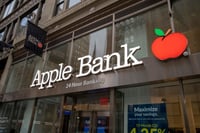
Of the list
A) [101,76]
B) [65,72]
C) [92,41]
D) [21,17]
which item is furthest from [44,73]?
[21,17]

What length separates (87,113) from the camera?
6422 millimetres

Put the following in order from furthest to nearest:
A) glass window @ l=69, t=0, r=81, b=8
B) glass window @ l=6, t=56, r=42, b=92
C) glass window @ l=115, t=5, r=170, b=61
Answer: glass window @ l=6, t=56, r=42, b=92 → glass window @ l=69, t=0, r=81, b=8 → glass window @ l=115, t=5, r=170, b=61

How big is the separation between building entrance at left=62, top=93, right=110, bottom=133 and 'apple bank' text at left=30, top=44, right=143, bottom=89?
90 centimetres

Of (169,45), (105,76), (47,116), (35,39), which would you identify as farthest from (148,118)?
(35,39)

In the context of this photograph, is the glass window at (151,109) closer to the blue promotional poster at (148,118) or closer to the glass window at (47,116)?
the blue promotional poster at (148,118)

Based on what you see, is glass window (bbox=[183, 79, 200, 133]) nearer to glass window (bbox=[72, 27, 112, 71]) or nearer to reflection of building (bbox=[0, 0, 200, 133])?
reflection of building (bbox=[0, 0, 200, 133])

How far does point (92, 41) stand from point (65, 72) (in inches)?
70.0

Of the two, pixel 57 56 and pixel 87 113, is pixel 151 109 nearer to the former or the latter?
pixel 87 113

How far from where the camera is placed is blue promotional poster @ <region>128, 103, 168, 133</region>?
4.72 m

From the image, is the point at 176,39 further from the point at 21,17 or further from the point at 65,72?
the point at 21,17

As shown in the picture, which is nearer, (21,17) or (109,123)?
(109,123)

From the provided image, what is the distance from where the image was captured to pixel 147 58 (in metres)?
5.16

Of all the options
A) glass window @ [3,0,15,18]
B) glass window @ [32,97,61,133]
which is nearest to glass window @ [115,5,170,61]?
glass window @ [32,97,61,133]

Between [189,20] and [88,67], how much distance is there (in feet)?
12.2
